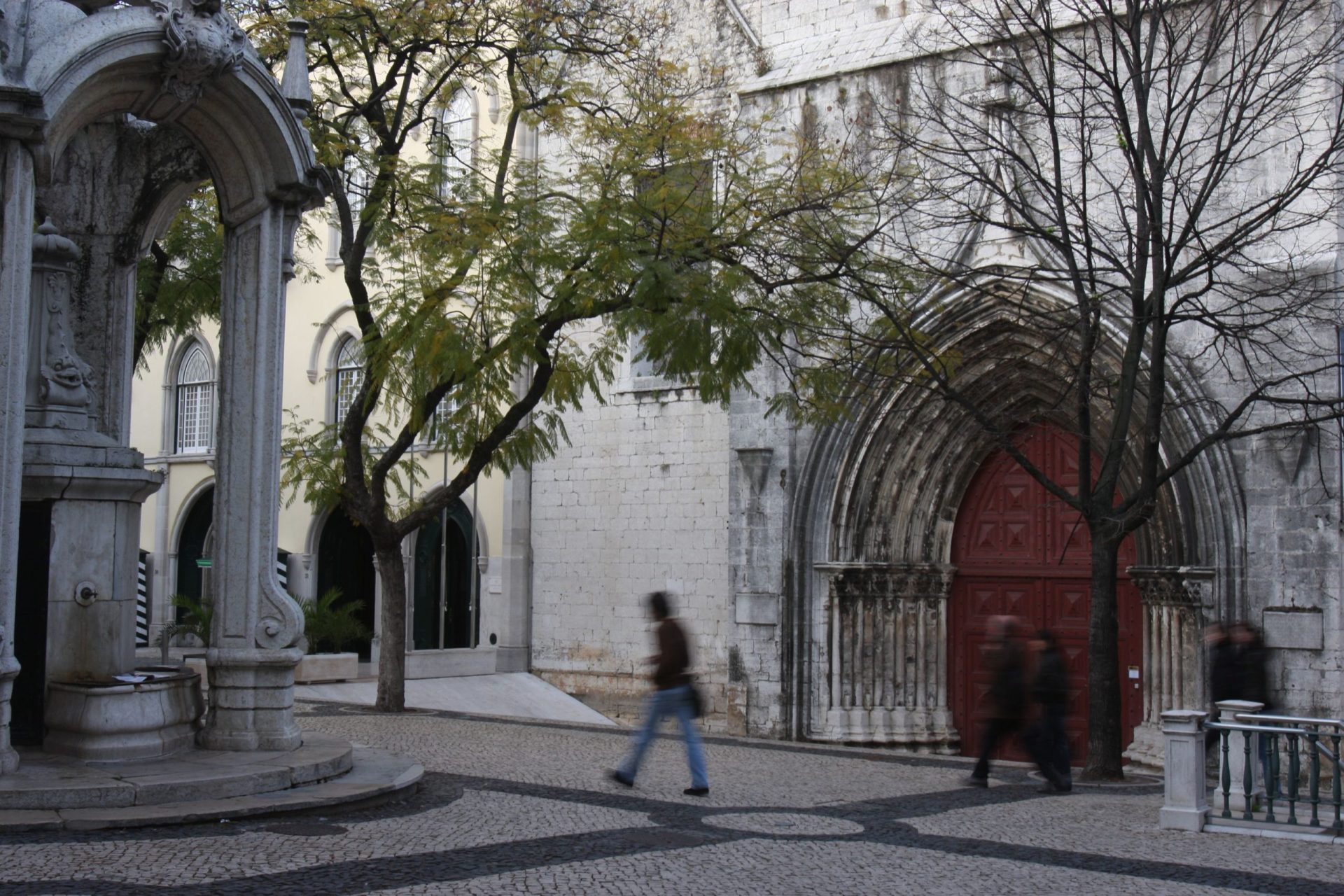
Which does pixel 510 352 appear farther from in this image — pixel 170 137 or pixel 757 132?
pixel 757 132

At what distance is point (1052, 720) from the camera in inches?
441

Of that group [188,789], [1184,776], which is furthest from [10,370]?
[1184,776]

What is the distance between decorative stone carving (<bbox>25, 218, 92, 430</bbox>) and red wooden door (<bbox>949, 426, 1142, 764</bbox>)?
1038 cm

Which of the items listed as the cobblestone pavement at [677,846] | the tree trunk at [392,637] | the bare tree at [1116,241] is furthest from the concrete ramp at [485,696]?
the cobblestone pavement at [677,846]

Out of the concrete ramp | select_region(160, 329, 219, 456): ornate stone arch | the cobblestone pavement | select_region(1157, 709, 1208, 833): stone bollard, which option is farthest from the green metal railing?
select_region(160, 329, 219, 456): ornate stone arch

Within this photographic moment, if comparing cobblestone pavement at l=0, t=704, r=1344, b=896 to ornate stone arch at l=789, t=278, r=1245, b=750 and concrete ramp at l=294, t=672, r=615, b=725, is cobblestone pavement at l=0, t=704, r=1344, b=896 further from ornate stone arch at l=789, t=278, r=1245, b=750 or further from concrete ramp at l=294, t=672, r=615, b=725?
concrete ramp at l=294, t=672, r=615, b=725

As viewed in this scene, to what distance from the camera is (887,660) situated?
666 inches

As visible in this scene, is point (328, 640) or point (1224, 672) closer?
point (1224, 672)

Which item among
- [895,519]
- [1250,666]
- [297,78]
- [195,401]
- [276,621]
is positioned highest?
[297,78]

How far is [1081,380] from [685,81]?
852 cm

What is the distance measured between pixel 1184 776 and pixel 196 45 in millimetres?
7624

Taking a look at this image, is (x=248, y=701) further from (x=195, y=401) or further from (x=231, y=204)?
(x=195, y=401)

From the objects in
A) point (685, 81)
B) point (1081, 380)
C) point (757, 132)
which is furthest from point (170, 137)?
point (685, 81)

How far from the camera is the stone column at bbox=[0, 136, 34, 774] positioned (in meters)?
7.86
